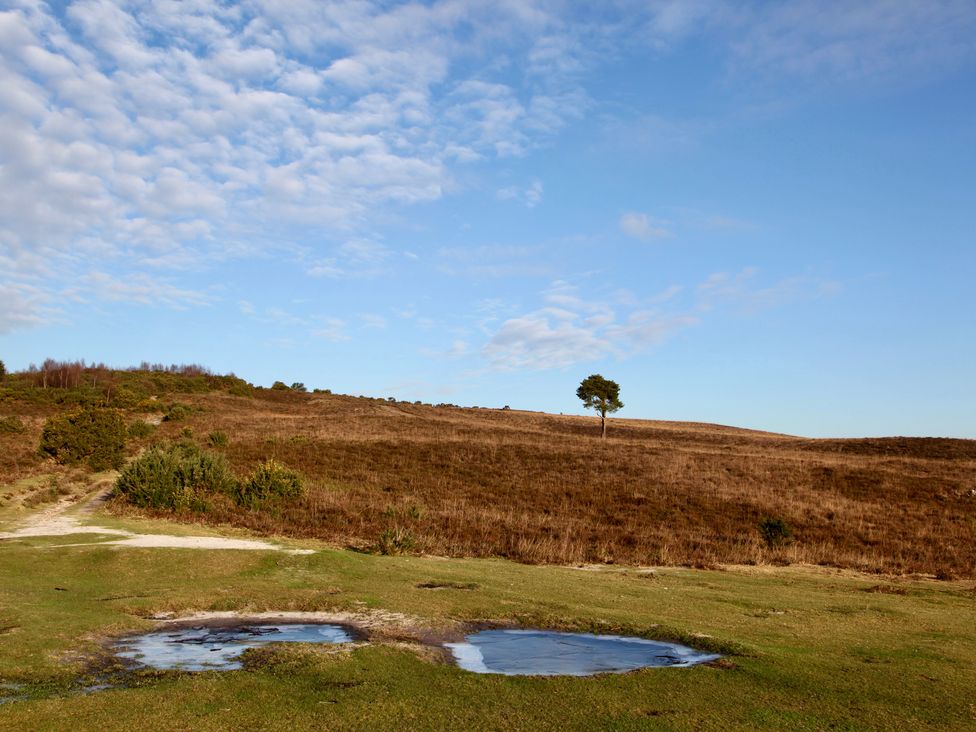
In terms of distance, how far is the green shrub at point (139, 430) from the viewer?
48406mm

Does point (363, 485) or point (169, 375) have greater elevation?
point (169, 375)

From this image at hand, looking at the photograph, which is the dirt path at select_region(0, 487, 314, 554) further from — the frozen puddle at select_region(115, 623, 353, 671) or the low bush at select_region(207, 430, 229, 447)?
the low bush at select_region(207, 430, 229, 447)

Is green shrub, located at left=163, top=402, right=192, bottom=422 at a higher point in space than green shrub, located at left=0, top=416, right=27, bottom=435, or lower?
higher

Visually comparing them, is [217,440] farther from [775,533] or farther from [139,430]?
[775,533]

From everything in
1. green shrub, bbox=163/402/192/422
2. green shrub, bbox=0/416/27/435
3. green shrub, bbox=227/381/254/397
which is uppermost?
green shrub, bbox=227/381/254/397

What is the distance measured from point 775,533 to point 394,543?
15.6 meters

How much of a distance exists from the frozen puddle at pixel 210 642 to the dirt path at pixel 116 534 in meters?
6.55

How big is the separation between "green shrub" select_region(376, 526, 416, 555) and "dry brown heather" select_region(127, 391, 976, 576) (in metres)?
0.86

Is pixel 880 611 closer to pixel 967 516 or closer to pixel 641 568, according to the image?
pixel 641 568

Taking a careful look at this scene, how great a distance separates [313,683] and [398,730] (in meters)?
1.63

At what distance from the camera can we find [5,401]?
64938 millimetres

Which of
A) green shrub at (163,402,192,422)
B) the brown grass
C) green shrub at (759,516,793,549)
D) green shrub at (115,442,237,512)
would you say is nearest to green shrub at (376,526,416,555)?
the brown grass

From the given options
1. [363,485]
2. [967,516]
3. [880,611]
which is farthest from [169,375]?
[880,611]

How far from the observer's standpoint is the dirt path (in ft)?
54.7
